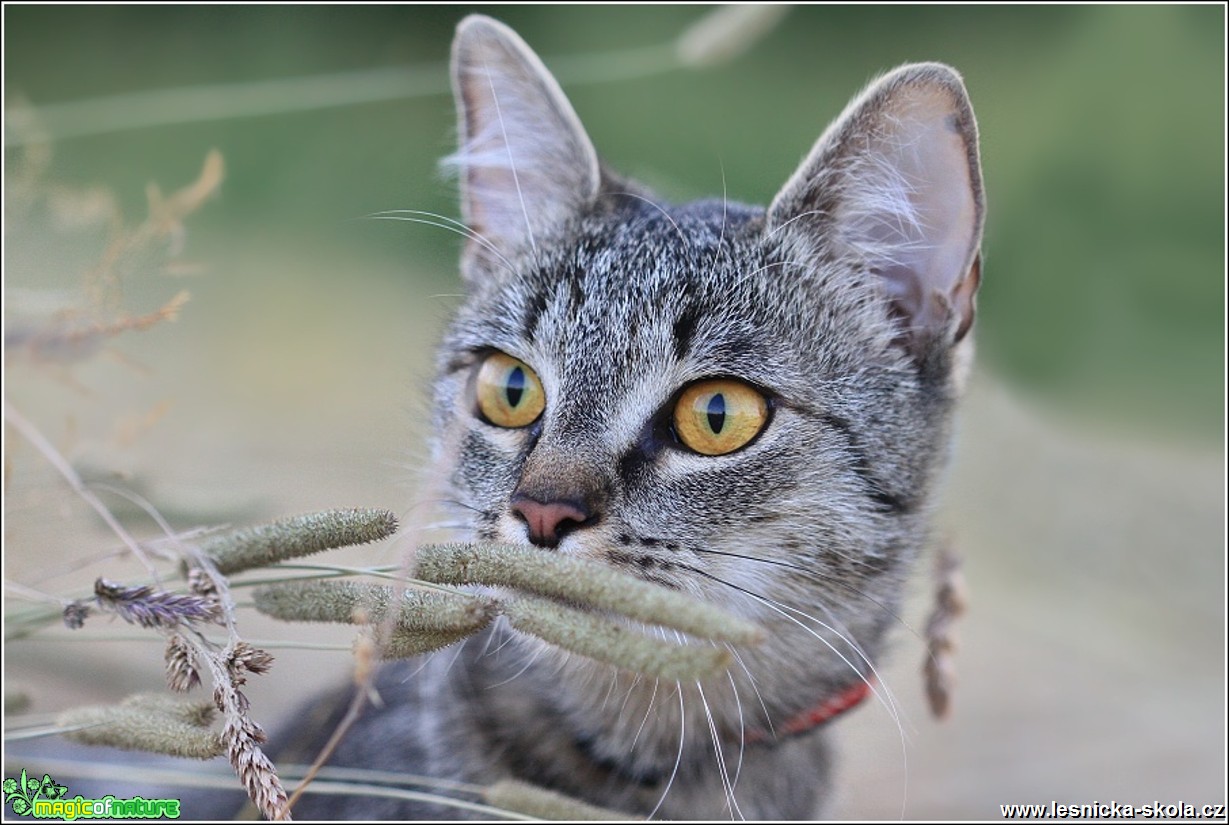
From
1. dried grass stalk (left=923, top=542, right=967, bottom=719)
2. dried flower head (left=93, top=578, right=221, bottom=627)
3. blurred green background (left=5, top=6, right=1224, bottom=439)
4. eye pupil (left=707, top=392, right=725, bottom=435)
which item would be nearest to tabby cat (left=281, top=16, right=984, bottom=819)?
eye pupil (left=707, top=392, right=725, bottom=435)

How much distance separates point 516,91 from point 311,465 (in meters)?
1.83

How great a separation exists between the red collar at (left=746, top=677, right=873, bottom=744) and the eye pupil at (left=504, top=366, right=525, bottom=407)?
25.3 inches

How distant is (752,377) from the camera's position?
1.50 metres

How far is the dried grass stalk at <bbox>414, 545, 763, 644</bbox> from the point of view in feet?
2.86

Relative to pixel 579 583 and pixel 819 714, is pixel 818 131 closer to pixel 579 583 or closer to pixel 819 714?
pixel 819 714

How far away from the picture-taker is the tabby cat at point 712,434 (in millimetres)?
1419

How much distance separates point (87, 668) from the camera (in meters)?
1.92

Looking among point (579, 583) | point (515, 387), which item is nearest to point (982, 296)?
point (515, 387)

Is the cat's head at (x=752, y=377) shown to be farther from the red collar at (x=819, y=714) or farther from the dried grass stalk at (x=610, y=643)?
the dried grass stalk at (x=610, y=643)

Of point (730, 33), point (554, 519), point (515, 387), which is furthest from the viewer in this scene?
point (730, 33)

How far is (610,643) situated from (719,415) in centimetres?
60

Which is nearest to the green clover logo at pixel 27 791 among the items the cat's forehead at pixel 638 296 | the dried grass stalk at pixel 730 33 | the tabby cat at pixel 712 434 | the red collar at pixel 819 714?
the tabby cat at pixel 712 434

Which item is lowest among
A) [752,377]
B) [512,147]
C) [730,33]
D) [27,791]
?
[27,791]

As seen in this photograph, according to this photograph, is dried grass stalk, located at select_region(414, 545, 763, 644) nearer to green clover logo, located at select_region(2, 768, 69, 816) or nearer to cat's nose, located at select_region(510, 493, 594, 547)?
cat's nose, located at select_region(510, 493, 594, 547)
